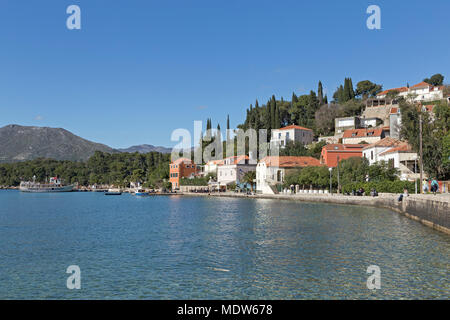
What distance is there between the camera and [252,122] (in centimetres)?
10919

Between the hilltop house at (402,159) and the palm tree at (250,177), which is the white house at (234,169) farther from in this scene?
the hilltop house at (402,159)

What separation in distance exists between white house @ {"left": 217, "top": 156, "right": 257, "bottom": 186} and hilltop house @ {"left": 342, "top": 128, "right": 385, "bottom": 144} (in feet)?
75.5

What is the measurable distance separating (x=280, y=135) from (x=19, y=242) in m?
80.7

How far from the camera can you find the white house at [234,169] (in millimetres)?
94037

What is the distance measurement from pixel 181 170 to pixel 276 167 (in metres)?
42.0

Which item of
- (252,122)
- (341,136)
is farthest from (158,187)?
(341,136)

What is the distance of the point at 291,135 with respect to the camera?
97.6m

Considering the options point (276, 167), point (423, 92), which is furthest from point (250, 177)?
point (423, 92)

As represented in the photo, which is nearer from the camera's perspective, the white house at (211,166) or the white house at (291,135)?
the white house at (291,135)

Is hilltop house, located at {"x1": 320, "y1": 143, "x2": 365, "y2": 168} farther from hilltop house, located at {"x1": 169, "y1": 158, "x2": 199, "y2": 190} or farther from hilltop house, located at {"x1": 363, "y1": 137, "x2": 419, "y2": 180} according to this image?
hilltop house, located at {"x1": 169, "y1": 158, "x2": 199, "y2": 190}

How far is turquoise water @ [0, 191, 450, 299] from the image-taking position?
12.9 meters

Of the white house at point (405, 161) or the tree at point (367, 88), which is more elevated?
the tree at point (367, 88)

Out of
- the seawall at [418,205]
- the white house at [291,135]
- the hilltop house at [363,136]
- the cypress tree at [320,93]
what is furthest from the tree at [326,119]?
the seawall at [418,205]
